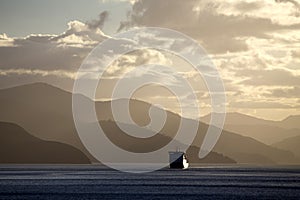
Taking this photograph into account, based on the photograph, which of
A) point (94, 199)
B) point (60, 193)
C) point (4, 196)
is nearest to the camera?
point (94, 199)

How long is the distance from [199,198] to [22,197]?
46630mm

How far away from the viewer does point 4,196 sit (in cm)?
16400

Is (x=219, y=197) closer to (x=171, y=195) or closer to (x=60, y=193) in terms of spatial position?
(x=171, y=195)

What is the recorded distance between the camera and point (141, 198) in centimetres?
15912

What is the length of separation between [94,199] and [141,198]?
13.5 metres

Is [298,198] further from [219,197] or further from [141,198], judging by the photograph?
[141,198]

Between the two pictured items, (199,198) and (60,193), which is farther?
(60,193)

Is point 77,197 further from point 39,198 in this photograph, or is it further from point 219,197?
point 219,197

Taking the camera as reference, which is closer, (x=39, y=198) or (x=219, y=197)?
(x=39, y=198)

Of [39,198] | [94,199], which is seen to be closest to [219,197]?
[94,199]

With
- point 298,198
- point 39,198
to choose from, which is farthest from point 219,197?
point 39,198

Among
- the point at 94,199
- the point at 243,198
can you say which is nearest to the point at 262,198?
the point at 243,198

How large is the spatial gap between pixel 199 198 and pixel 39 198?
136 feet

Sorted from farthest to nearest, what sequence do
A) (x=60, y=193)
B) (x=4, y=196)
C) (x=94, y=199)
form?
1. (x=60, y=193)
2. (x=4, y=196)
3. (x=94, y=199)
